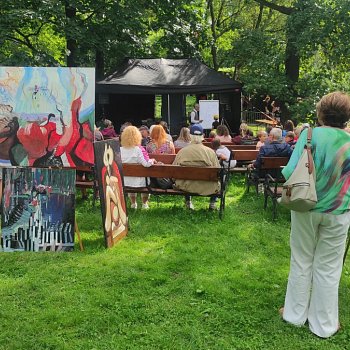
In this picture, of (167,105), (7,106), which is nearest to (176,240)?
(7,106)

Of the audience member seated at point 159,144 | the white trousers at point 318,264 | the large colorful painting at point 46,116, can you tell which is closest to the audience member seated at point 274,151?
the audience member seated at point 159,144

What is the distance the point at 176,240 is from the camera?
5.52 metres

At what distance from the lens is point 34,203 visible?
4.99 metres

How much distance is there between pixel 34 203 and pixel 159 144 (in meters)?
3.34

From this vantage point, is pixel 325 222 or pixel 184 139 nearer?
pixel 325 222

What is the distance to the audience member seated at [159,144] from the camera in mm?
7895

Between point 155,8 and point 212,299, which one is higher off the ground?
point 155,8

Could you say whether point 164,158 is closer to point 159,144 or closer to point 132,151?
point 159,144

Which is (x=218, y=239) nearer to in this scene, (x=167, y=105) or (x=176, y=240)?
(x=176, y=240)

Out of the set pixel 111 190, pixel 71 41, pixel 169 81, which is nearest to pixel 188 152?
pixel 111 190

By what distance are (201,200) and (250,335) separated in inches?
168

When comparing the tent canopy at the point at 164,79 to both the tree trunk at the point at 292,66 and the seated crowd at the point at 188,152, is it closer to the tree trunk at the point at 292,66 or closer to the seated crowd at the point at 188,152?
the tree trunk at the point at 292,66

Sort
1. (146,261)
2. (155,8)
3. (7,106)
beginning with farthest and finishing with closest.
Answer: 1. (155,8)
2. (7,106)
3. (146,261)

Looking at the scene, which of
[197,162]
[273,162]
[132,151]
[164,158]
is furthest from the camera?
[164,158]
